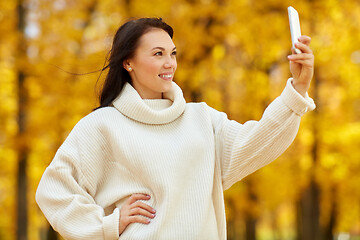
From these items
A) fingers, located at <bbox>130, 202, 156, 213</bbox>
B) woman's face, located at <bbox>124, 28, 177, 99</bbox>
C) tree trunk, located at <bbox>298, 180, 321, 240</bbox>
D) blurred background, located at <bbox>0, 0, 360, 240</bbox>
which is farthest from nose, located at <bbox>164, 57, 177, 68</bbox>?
tree trunk, located at <bbox>298, 180, 321, 240</bbox>

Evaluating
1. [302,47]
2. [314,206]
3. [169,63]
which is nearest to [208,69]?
[314,206]

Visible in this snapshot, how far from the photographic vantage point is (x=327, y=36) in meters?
10.9

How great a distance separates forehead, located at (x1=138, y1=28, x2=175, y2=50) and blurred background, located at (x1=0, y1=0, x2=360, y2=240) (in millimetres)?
2247

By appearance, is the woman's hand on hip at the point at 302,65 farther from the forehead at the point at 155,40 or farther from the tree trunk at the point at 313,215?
the tree trunk at the point at 313,215

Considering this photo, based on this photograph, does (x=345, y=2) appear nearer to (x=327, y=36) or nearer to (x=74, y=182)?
(x=327, y=36)

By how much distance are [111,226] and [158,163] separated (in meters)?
0.37

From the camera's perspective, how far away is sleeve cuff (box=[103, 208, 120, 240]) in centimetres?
271

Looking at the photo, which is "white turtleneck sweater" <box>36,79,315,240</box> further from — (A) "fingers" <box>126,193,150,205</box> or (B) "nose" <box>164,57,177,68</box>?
(B) "nose" <box>164,57,177,68</box>

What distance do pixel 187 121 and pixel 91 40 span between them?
25.4 feet

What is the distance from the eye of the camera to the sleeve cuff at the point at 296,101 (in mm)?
2533

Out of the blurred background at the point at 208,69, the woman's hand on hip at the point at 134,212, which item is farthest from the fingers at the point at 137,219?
the blurred background at the point at 208,69

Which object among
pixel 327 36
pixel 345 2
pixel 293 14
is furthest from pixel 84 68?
pixel 293 14

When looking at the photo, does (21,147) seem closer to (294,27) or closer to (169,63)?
(169,63)

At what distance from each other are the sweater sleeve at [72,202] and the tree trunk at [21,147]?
21.2ft
